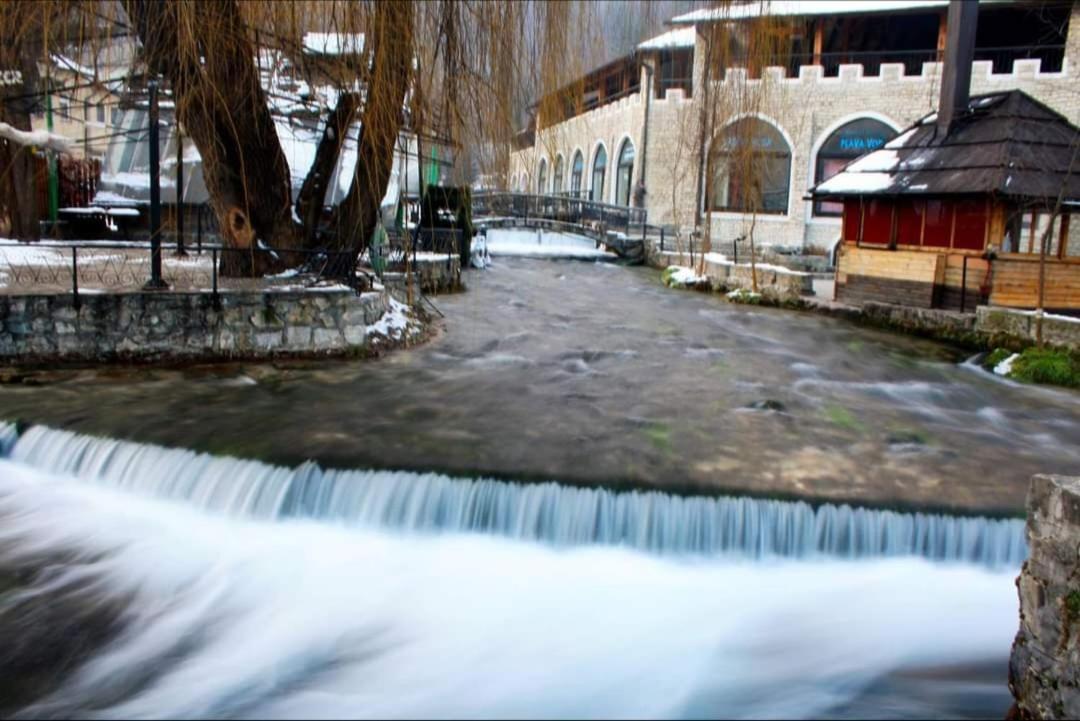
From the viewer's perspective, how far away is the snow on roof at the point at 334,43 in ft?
27.2

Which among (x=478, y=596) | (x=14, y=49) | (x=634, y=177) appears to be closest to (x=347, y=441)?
(x=478, y=596)

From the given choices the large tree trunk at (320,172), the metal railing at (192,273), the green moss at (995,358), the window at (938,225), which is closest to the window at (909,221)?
the window at (938,225)

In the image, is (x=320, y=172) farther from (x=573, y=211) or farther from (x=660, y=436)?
(x=573, y=211)

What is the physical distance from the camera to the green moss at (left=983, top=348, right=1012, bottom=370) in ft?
41.6

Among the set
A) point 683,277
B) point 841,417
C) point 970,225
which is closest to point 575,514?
point 841,417

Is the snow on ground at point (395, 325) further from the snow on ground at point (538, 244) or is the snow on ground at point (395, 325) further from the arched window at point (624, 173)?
the arched window at point (624, 173)

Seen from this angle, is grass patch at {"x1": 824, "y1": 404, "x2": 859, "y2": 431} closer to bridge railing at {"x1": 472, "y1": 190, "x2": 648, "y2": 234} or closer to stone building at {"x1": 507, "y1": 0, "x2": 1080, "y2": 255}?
stone building at {"x1": 507, "y1": 0, "x2": 1080, "y2": 255}

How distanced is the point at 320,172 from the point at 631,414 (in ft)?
18.1

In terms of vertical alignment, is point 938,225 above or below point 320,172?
below

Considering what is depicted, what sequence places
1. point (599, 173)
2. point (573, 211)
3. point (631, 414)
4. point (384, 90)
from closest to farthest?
point (384, 90), point (631, 414), point (573, 211), point (599, 173)

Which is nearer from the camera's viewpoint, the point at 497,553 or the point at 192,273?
the point at 497,553

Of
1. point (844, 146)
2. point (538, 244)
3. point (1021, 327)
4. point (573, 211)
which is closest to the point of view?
point (1021, 327)

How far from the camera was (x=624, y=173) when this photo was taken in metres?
39.9

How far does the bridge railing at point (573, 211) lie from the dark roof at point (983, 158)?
46.5 feet
